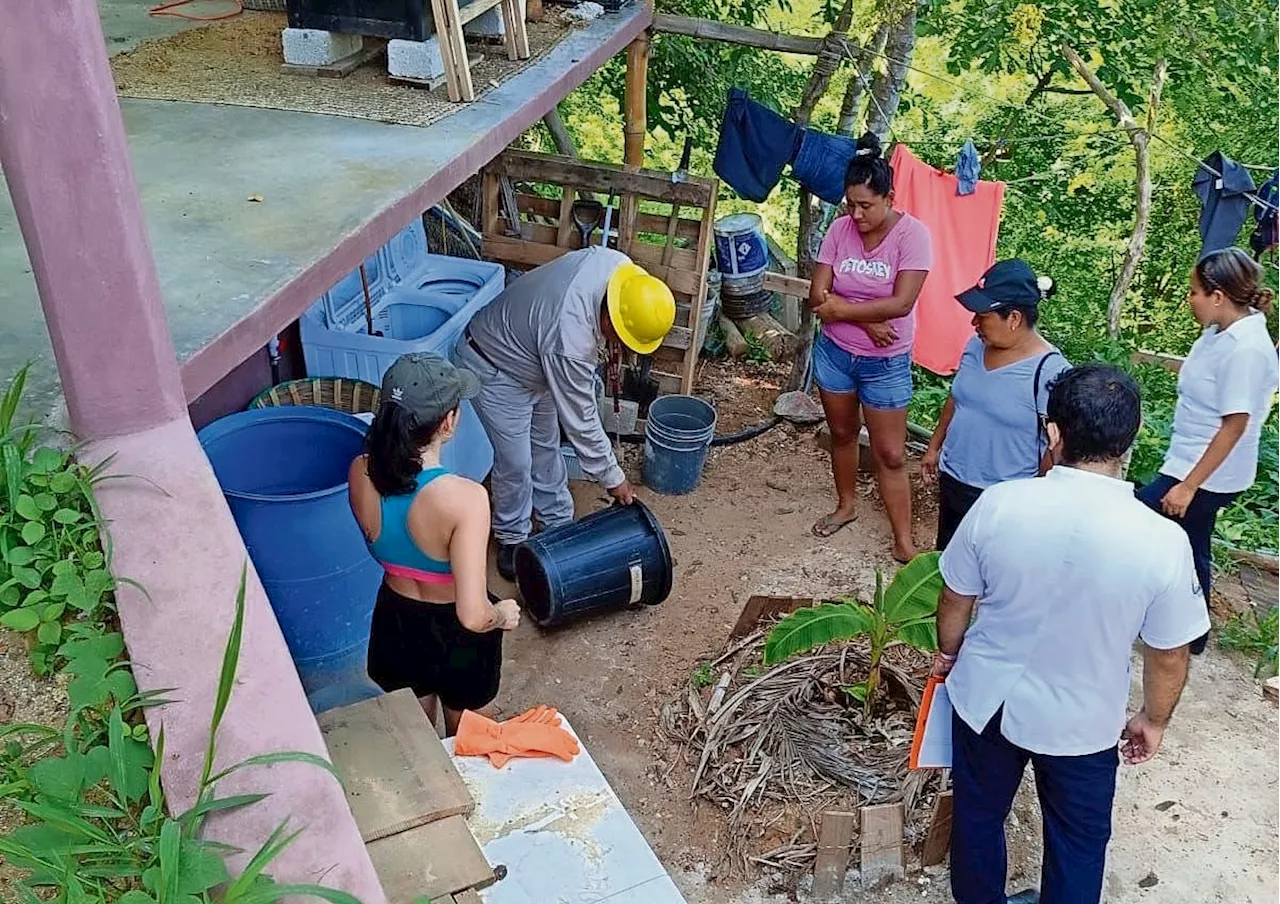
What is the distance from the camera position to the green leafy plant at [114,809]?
176cm

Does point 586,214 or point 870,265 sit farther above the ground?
point 870,265

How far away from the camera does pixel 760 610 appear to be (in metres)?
5.11

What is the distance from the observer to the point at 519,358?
5.31 metres

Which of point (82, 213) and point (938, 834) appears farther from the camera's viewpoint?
point (938, 834)

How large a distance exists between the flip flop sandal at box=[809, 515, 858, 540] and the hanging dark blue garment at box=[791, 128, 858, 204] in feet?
6.57

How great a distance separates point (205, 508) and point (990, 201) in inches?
207

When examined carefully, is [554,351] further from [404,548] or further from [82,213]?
[82,213]

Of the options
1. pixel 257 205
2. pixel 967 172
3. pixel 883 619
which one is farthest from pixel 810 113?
pixel 257 205

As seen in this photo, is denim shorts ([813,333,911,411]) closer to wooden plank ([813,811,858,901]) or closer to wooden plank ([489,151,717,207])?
wooden plank ([489,151,717,207])

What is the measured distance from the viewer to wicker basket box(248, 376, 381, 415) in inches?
209

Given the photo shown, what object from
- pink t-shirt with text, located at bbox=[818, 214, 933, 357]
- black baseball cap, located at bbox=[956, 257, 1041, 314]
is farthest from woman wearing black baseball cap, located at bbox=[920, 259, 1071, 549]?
pink t-shirt with text, located at bbox=[818, 214, 933, 357]

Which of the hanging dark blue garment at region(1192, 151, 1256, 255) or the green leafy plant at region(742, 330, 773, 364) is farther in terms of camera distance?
the green leafy plant at region(742, 330, 773, 364)

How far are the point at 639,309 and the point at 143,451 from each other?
2.72 meters

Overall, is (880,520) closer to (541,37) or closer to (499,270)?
(499,270)
